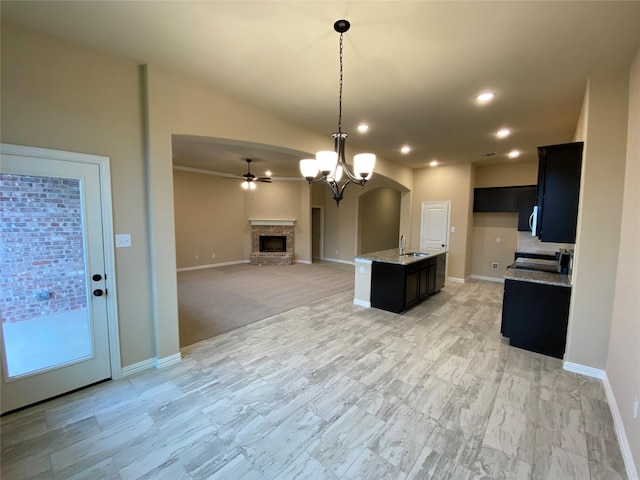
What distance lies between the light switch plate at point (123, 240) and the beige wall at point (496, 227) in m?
7.35

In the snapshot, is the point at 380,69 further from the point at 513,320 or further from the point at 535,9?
the point at 513,320

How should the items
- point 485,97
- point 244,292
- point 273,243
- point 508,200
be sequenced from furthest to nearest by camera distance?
point 273,243
point 508,200
point 244,292
point 485,97

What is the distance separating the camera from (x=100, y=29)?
211 centimetres

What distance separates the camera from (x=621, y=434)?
1957mm

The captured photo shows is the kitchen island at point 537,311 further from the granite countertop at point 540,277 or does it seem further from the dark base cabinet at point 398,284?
the dark base cabinet at point 398,284

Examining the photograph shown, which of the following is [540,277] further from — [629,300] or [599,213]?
[629,300]

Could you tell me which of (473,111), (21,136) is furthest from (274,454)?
(473,111)

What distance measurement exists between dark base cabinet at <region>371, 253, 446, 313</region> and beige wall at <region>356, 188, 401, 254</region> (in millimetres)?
4371

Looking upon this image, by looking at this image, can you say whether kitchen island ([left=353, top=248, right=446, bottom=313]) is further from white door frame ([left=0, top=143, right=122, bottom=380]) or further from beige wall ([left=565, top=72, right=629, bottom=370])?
white door frame ([left=0, top=143, right=122, bottom=380])

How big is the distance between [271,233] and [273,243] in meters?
0.40

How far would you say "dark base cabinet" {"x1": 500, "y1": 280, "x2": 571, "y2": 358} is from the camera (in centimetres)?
308

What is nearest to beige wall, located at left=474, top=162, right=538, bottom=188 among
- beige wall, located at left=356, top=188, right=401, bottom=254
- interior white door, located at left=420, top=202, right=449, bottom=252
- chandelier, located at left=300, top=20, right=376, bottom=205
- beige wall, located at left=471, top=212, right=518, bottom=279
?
beige wall, located at left=471, top=212, right=518, bottom=279

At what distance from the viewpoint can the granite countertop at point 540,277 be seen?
3.07 metres

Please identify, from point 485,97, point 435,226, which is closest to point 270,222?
point 435,226
